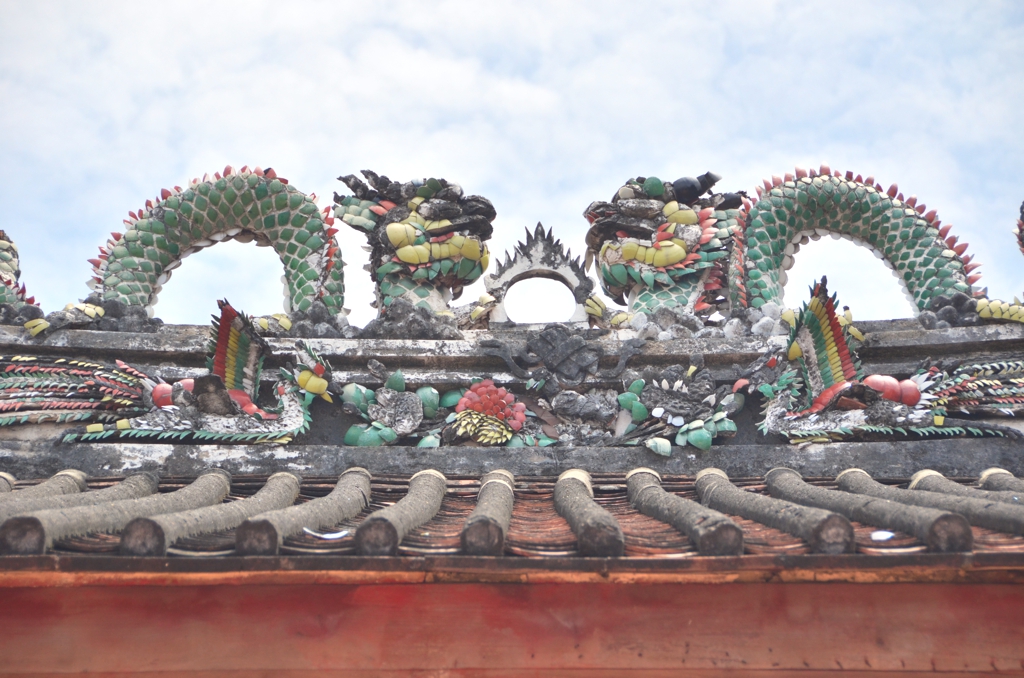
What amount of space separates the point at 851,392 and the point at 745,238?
193 cm

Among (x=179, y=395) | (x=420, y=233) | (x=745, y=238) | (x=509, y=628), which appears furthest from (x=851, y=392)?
(x=179, y=395)

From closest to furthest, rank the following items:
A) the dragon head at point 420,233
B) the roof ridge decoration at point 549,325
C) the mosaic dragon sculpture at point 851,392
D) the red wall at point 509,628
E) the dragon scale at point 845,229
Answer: the red wall at point 509,628, the mosaic dragon sculpture at point 851,392, the roof ridge decoration at point 549,325, the dragon head at point 420,233, the dragon scale at point 845,229

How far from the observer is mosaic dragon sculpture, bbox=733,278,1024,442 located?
Answer: 5539 millimetres

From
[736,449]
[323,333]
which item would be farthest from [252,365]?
[736,449]

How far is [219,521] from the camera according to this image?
150 inches

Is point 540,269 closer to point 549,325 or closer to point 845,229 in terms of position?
point 549,325

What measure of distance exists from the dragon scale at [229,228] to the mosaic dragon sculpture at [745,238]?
2.21 meters

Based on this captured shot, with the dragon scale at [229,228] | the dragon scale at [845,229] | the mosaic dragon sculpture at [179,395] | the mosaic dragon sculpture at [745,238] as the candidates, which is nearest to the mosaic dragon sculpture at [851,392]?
the mosaic dragon sculpture at [745,238]

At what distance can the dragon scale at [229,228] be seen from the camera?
6.93m

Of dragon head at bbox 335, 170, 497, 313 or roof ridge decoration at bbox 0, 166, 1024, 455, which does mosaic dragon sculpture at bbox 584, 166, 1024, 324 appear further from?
dragon head at bbox 335, 170, 497, 313

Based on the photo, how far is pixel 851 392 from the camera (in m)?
5.64

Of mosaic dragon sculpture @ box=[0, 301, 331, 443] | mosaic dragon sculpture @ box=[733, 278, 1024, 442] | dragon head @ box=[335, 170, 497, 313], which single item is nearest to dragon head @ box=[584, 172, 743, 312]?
dragon head @ box=[335, 170, 497, 313]

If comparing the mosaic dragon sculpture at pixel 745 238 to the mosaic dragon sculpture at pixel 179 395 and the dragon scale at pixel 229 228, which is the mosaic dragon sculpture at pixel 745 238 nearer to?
the dragon scale at pixel 229 228

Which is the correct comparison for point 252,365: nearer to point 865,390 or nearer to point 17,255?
point 17,255
